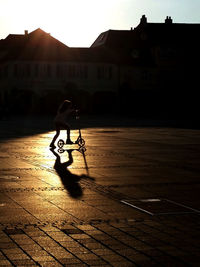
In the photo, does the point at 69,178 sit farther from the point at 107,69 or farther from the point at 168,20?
the point at 168,20

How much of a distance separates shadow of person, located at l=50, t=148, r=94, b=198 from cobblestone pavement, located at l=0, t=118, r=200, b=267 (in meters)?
0.02

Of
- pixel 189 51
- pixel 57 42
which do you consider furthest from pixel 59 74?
pixel 189 51

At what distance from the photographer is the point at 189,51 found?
95.8 m

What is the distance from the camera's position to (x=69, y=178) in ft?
43.3

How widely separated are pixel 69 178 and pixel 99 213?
4230 millimetres

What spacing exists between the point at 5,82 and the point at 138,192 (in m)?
78.4

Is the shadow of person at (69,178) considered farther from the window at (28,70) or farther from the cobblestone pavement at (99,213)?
the window at (28,70)

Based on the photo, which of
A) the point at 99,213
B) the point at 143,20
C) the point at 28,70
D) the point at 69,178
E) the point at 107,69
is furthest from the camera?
the point at 143,20

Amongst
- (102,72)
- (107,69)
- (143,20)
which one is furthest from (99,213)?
(143,20)

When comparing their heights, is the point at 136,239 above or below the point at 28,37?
below

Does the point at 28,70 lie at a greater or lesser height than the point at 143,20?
lesser

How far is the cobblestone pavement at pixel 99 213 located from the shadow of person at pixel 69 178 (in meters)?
0.02

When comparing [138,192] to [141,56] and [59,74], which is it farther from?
[141,56]

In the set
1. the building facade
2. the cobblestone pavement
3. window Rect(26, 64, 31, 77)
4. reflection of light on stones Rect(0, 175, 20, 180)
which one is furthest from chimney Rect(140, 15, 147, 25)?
reflection of light on stones Rect(0, 175, 20, 180)
